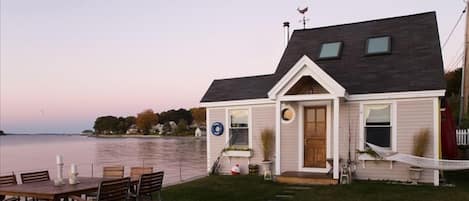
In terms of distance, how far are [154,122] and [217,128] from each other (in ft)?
311

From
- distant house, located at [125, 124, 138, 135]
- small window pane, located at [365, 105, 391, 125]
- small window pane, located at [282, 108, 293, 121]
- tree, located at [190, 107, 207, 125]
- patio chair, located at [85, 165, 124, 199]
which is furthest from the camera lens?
distant house, located at [125, 124, 138, 135]

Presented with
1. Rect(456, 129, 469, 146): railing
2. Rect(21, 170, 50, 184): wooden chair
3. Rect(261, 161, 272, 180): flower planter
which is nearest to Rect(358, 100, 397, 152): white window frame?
Rect(261, 161, 272, 180): flower planter

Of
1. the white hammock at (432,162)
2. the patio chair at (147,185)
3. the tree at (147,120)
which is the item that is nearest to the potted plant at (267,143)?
the white hammock at (432,162)

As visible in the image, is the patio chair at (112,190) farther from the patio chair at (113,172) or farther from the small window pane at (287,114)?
the small window pane at (287,114)

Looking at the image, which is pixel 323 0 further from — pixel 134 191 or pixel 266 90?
pixel 134 191

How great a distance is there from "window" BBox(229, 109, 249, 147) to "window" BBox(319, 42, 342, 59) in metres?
2.81

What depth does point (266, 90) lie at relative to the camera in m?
13.0

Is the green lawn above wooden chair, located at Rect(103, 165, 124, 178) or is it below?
below

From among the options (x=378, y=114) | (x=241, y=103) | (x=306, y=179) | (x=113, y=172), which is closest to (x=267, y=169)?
(x=306, y=179)

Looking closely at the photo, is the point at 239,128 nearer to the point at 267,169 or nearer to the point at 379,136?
the point at 267,169

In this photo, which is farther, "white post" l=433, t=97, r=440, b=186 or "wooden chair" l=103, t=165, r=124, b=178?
"white post" l=433, t=97, r=440, b=186

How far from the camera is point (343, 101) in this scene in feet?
37.5

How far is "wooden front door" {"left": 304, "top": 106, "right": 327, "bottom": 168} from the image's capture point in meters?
11.9

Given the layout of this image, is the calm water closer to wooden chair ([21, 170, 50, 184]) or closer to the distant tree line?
wooden chair ([21, 170, 50, 184])
